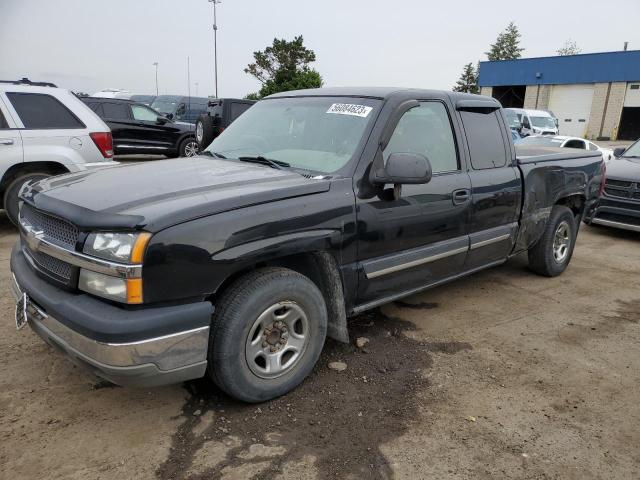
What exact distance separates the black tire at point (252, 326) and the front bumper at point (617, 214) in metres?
5.81

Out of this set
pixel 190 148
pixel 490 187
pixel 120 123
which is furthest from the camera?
pixel 190 148

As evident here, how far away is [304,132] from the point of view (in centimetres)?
361

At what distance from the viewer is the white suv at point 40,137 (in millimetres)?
6148

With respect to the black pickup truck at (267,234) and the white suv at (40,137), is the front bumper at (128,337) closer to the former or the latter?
the black pickup truck at (267,234)

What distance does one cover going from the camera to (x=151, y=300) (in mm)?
2369

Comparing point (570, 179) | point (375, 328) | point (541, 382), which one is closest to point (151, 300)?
point (375, 328)

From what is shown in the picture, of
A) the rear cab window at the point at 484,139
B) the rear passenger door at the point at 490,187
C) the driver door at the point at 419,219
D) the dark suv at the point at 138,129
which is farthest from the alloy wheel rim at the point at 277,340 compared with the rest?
the dark suv at the point at 138,129

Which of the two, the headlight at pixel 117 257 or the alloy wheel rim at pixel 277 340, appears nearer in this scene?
the headlight at pixel 117 257

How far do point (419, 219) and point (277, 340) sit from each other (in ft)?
4.44

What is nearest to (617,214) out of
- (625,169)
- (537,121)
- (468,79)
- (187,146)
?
(625,169)

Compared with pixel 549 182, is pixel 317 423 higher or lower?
lower

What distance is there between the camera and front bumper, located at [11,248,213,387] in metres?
2.30

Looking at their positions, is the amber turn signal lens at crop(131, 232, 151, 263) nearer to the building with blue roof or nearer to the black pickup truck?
the black pickup truck

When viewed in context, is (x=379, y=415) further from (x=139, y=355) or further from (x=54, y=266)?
(x=54, y=266)
